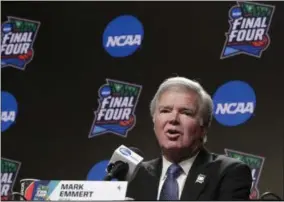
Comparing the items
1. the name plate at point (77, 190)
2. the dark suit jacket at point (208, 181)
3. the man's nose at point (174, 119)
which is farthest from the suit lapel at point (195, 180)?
the name plate at point (77, 190)

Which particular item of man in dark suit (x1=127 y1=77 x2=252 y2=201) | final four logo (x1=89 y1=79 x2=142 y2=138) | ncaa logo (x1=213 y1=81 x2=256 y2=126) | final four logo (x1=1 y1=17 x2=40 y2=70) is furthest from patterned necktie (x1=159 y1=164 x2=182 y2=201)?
final four logo (x1=1 y1=17 x2=40 y2=70)

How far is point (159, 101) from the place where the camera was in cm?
145

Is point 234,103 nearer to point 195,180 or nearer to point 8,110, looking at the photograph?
point 8,110

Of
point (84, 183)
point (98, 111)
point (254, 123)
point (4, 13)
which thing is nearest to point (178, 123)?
point (84, 183)

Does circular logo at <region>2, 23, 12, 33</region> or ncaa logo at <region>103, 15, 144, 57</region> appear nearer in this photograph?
ncaa logo at <region>103, 15, 144, 57</region>

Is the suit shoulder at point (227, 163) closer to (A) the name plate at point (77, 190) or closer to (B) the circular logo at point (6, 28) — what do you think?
(A) the name plate at point (77, 190)

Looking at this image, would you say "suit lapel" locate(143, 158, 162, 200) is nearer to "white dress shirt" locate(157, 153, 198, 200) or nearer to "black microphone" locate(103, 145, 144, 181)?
"white dress shirt" locate(157, 153, 198, 200)

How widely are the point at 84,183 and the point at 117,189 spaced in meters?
0.09

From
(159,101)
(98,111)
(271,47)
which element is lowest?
(98,111)

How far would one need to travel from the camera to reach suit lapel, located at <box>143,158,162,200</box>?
4.51 feet

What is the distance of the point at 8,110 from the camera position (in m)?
3.13

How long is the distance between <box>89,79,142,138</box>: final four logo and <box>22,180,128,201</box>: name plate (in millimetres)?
1823

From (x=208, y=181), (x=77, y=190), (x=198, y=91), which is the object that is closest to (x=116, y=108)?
Answer: (x=198, y=91)

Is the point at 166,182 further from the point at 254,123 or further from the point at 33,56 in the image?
the point at 33,56
